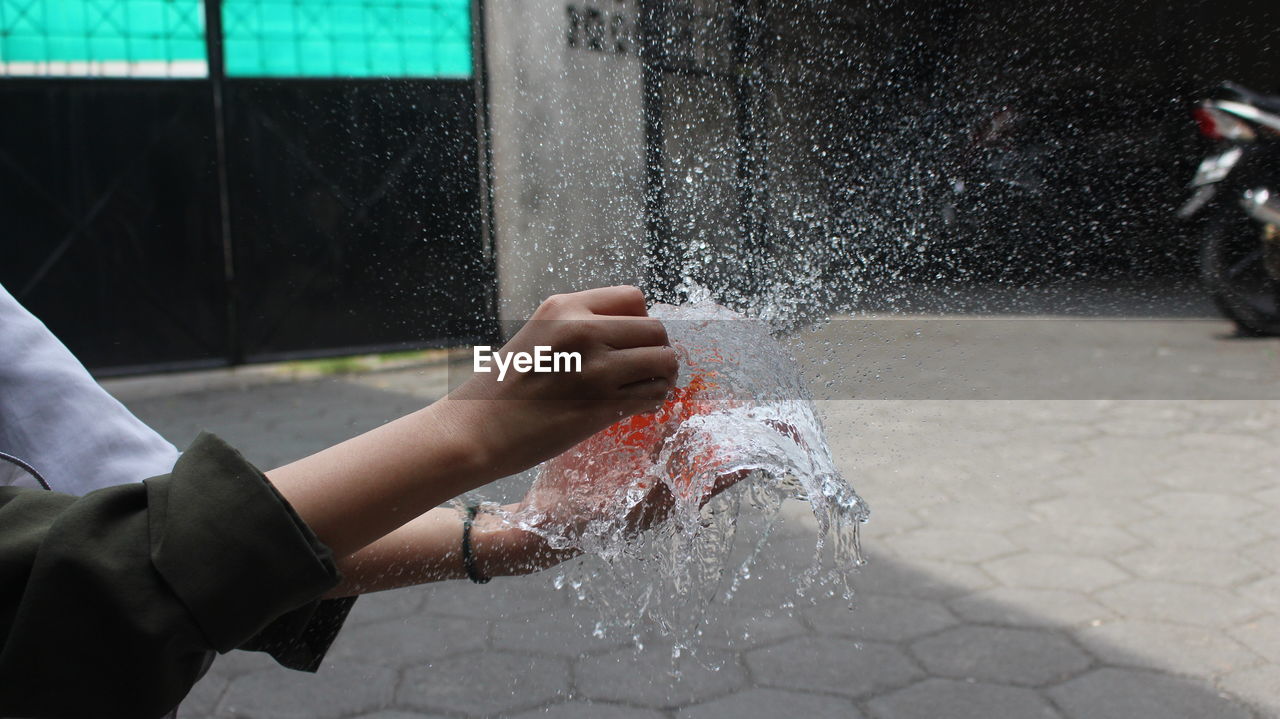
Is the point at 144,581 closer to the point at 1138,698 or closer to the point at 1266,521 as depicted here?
the point at 1138,698

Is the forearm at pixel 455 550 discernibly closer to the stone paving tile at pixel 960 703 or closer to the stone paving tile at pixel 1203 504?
the stone paving tile at pixel 960 703

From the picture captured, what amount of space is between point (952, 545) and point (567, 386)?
218cm

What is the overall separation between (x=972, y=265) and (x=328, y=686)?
1.93m

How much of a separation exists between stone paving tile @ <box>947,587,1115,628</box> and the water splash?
1.28 meters

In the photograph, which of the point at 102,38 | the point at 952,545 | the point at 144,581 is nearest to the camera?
the point at 144,581

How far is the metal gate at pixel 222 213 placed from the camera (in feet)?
15.8

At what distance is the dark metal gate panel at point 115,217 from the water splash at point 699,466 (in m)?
4.62

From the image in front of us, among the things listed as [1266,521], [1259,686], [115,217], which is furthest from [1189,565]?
[115,217]

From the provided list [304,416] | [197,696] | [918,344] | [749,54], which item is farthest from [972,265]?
[304,416]

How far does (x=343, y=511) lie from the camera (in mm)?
651

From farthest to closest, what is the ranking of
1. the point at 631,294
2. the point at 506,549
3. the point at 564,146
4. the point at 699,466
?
the point at 564,146 < the point at 506,549 < the point at 699,466 < the point at 631,294

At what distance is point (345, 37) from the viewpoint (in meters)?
4.90

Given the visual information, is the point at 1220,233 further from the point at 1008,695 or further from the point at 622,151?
the point at 1008,695

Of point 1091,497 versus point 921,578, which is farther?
point 1091,497
